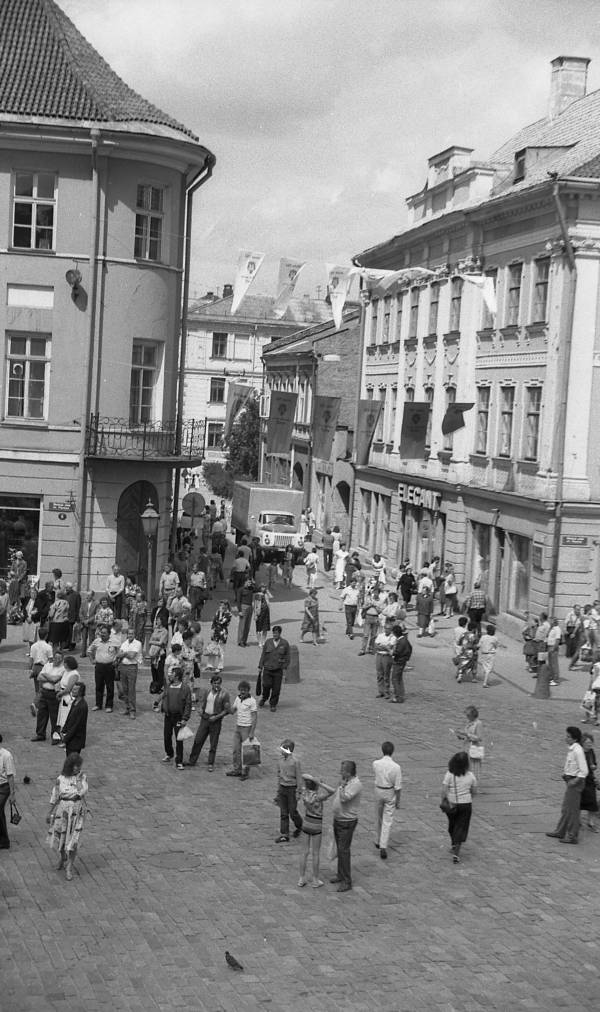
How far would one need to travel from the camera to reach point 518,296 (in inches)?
1467

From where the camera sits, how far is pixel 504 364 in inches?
1494

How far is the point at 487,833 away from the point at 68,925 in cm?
635

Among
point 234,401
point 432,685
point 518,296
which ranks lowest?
point 432,685

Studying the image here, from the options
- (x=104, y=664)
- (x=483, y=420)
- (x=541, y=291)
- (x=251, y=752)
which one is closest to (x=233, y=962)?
(x=251, y=752)

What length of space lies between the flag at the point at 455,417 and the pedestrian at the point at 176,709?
2057 centimetres

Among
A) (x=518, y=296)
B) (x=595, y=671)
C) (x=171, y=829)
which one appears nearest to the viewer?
(x=171, y=829)

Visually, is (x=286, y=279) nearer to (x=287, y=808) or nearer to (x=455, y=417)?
(x=455, y=417)

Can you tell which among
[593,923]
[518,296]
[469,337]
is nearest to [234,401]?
[469,337]

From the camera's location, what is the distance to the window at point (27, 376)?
31547mm

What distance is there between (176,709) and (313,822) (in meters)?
5.08

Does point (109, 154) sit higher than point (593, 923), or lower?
higher

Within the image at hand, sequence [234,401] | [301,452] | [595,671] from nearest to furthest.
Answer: [595,671] < [234,401] < [301,452]

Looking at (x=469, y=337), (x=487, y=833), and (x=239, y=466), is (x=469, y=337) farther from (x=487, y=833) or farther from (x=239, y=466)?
(x=239, y=466)

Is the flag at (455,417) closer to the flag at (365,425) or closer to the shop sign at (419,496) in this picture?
the shop sign at (419,496)
